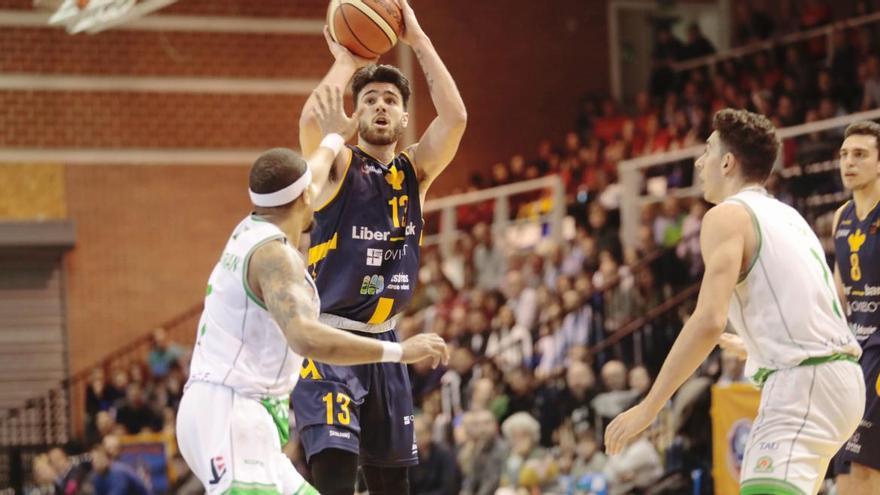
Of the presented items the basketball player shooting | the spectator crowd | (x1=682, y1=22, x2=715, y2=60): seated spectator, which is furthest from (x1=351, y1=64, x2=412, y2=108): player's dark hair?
(x1=682, y1=22, x2=715, y2=60): seated spectator

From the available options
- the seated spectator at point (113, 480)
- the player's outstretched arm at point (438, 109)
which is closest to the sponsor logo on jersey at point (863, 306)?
the player's outstretched arm at point (438, 109)

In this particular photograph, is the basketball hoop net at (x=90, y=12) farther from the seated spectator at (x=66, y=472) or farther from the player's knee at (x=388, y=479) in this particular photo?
the player's knee at (x=388, y=479)

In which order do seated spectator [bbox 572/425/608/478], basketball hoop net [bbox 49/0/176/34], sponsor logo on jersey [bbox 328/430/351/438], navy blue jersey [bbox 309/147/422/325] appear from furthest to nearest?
1. basketball hoop net [bbox 49/0/176/34]
2. seated spectator [bbox 572/425/608/478]
3. navy blue jersey [bbox 309/147/422/325]
4. sponsor logo on jersey [bbox 328/430/351/438]

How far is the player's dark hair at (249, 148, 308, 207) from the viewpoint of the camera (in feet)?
17.6

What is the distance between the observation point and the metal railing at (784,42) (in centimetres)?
1856

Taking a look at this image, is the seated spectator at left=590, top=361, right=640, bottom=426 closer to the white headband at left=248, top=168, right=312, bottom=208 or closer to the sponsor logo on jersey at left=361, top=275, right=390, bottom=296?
the sponsor logo on jersey at left=361, top=275, right=390, bottom=296

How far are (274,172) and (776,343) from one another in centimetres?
207

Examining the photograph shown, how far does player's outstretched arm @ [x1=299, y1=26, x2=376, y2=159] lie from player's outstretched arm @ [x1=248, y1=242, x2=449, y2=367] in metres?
1.27

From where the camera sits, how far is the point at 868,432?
690 cm

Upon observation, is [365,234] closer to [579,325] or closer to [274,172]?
[274,172]

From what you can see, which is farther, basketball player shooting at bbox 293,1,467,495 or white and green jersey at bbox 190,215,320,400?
basketball player shooting at bbox 293,1,467,495

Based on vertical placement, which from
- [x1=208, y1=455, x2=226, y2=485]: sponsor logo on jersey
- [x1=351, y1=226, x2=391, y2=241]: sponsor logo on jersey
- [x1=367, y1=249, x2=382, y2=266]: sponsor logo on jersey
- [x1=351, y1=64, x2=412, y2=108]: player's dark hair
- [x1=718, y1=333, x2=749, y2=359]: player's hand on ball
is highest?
[x1=351, y1=64, x2=412, y2=108]: player's dark hair

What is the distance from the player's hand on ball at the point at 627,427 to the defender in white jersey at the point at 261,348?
734mm

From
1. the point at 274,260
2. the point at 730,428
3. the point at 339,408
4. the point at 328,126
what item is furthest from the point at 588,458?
the point at 274,260
